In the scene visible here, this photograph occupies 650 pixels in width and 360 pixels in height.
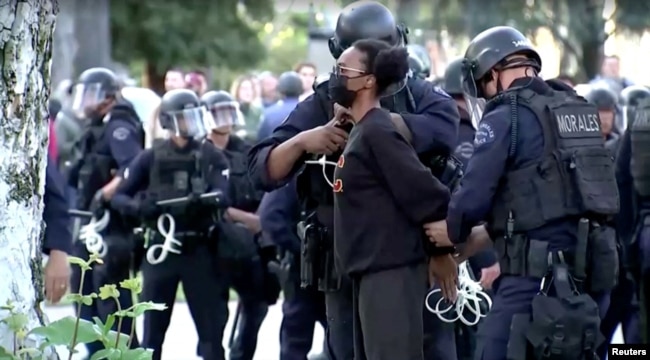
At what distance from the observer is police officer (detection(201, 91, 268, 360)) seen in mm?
8695

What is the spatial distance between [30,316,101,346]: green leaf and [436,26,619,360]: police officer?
1548mm

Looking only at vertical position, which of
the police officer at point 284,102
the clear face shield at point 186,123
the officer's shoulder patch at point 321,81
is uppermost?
the police officer at point 284,102

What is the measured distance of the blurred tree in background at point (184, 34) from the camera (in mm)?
28766

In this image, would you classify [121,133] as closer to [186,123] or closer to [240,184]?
[186,123]

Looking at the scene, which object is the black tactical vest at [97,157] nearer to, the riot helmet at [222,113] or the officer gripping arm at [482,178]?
the riot helmet at [222,113]

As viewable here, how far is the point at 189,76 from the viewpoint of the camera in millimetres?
14094

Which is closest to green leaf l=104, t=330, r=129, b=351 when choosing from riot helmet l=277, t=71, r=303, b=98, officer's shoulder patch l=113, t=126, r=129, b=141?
officer's shoulder patch l=113, t=126, r=129, b=141

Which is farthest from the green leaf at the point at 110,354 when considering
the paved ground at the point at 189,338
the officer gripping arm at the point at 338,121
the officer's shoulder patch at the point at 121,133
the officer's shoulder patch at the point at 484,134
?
the paved ground at the point at 189,338

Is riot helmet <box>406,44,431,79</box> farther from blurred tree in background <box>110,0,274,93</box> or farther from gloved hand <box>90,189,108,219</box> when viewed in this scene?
blurred tree in background <box>110,0,274,93</box>

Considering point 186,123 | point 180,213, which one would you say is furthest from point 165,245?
point 186,123

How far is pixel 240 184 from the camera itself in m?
9.11

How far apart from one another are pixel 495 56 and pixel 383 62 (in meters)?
0.61

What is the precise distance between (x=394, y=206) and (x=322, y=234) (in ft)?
1.97

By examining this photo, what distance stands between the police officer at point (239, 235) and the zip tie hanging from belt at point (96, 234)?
82cm
